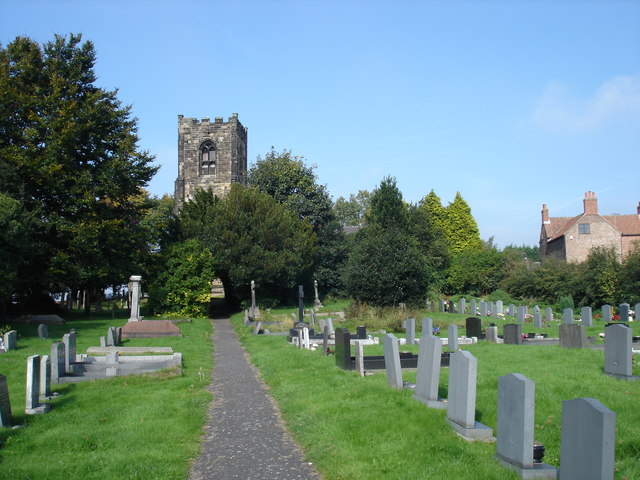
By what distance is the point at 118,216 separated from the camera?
113ft

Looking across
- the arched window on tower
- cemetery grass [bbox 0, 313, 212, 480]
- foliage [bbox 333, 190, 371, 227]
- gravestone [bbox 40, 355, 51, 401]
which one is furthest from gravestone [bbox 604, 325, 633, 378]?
foliage [bbox 333, 190, 371, 227]

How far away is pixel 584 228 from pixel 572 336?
4313cm

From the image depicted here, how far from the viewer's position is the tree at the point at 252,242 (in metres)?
37.8

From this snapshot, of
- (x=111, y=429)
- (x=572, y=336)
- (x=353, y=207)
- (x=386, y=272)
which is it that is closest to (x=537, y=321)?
(x=386, y=272)

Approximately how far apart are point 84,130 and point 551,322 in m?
26.7

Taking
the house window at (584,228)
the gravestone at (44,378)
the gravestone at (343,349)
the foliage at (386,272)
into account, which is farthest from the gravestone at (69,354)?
the house window at (584,228)

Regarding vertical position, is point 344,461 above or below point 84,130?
below

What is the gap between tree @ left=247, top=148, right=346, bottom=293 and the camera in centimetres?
5044

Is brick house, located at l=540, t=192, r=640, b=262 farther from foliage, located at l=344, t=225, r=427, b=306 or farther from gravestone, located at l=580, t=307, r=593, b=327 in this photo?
gravestone, located at l=580, t=307, r=593, b=327

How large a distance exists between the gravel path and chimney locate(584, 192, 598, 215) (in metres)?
50.7

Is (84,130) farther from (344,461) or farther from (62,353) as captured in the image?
(344,461)

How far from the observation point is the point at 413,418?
803cm

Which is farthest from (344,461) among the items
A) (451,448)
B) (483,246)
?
(483,246)

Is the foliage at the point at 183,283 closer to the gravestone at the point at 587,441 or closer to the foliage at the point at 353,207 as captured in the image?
the gravestone at the point at 587,441
